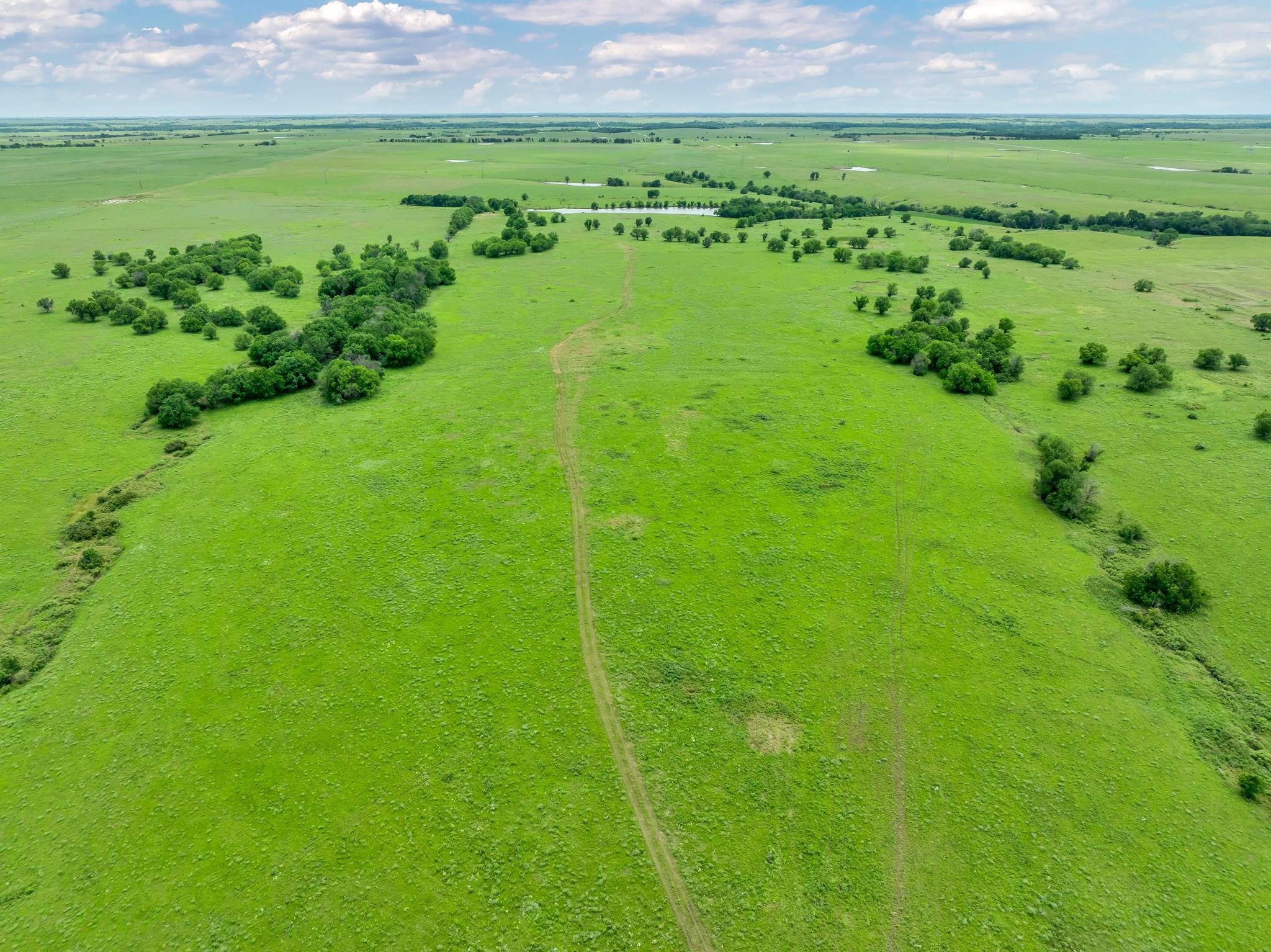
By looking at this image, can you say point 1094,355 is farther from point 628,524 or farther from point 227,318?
point 227,318

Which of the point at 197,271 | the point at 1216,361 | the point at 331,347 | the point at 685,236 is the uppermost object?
the point at 685,236

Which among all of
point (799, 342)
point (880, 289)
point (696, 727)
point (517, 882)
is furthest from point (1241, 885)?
point (880, 289)

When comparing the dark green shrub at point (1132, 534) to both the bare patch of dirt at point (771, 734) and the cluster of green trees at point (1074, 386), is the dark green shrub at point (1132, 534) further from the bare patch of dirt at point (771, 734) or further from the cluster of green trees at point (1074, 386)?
the bare patch of dirt at point (771, 734)

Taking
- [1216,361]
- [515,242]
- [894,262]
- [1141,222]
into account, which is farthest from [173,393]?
[1141,222]

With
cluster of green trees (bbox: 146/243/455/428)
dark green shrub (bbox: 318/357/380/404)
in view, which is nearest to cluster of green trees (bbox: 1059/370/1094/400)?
cluster of green trees (bbox: 146/243/455/428)

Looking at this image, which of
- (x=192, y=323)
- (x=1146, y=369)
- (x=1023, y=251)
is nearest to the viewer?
(x=1146, y=369)

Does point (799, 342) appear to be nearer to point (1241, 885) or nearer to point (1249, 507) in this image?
point (1249, 507)

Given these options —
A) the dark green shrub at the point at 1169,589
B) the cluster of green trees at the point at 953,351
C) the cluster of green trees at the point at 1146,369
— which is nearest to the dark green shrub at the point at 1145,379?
the cluster of green trees at the point at 1146,369
